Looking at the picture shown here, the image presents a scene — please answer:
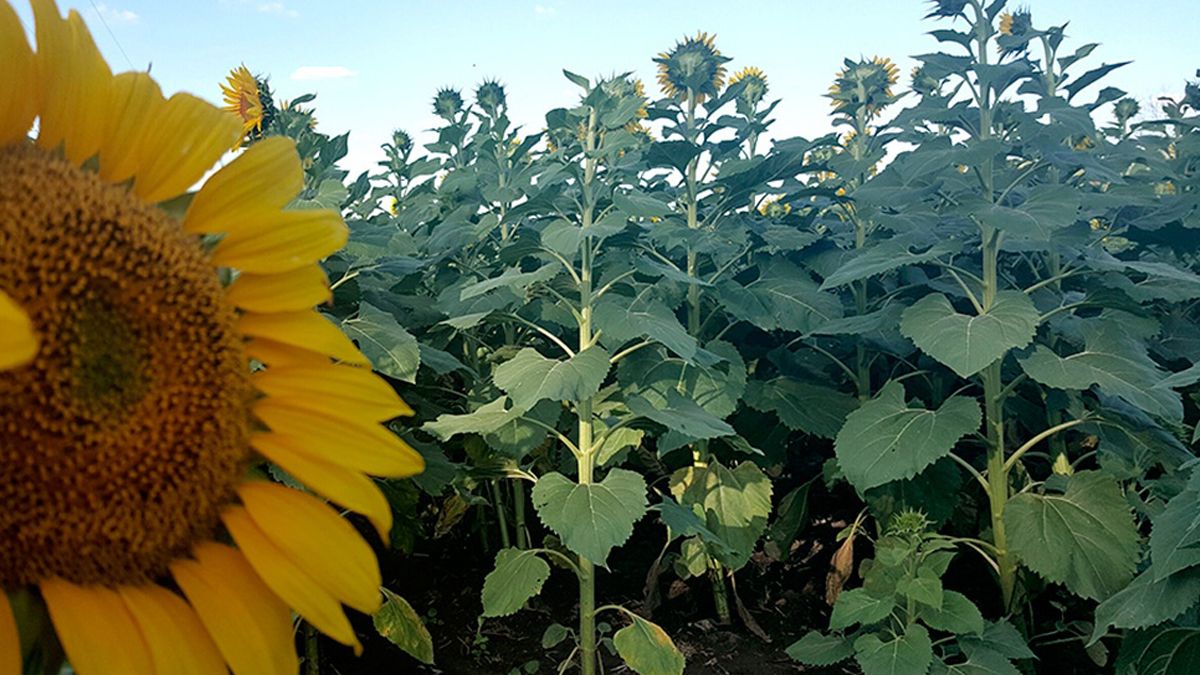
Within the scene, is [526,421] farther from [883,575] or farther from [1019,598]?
[1019,598]

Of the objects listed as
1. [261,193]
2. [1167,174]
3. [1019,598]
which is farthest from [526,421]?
[1167,174]

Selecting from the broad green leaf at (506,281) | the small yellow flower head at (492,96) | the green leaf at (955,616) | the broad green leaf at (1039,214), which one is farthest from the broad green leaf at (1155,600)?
the small yellow flower head at (492,96)

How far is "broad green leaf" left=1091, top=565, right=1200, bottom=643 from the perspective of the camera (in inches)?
69.8

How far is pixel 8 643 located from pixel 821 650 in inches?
94.1

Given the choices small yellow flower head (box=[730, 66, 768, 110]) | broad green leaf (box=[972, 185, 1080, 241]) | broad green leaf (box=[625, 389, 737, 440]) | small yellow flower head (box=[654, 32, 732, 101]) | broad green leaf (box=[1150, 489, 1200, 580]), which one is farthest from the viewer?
small yellow flower head (box=[730, 66, 768, 110])

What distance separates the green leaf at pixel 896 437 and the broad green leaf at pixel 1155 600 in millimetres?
511

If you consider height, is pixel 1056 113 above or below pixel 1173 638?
above

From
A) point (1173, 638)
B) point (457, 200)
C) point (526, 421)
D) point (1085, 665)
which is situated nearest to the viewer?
point (1173, 638)

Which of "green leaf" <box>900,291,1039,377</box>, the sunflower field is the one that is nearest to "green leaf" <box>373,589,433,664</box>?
the sunflower field

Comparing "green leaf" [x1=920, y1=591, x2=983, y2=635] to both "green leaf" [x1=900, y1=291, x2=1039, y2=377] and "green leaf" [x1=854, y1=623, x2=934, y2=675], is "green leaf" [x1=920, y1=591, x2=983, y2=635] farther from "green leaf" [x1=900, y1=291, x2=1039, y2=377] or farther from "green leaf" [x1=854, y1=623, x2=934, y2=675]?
"green leaf" [x1=900, y1=291, x2=1039, y2=377]

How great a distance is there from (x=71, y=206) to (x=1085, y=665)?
2.97 metres

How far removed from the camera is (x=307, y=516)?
312 millimetres

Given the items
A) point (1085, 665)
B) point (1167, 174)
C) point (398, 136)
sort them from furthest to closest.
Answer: point (398, 136) → point (1167, 174) → point (1085, 665)

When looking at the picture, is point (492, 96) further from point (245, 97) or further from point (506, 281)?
point (245, 97)
